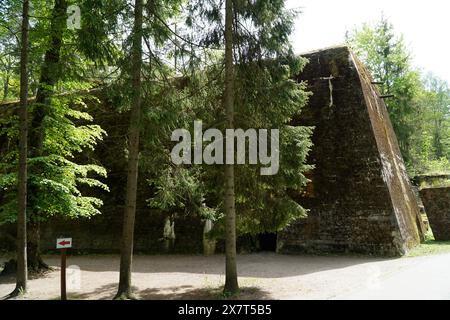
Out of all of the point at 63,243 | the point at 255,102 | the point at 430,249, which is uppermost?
the point at 255,102

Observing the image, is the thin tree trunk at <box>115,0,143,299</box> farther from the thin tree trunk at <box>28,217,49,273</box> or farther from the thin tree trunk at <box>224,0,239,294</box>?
the thin tree trunk at <box>28,217,49,273</box>

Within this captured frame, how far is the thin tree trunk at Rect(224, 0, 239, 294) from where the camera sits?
7371 mm

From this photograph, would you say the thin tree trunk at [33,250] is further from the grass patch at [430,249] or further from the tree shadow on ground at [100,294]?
the grass patch at [430,249]

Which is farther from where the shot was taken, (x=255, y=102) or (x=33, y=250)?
(x=33, y=250)

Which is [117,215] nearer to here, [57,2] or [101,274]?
[101,274]

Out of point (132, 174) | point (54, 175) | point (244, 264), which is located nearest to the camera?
point (132, 174)

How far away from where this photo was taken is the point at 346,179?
39.9ft

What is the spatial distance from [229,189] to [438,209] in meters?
10.0

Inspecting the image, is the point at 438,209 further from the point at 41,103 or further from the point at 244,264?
the point at 41,103

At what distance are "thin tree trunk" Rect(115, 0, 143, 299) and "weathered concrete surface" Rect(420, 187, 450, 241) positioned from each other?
451 inches

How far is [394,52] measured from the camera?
2597cm

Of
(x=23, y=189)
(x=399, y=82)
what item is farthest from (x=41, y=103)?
(x=399, y=82)

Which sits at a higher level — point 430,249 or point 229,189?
point 229,189
